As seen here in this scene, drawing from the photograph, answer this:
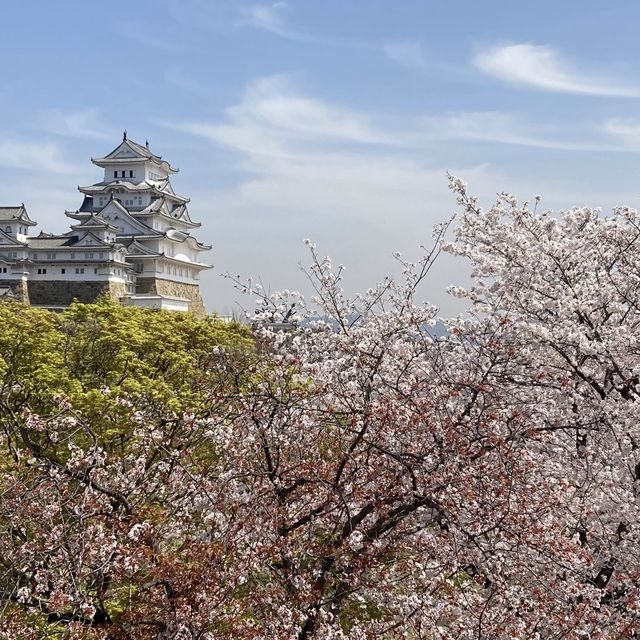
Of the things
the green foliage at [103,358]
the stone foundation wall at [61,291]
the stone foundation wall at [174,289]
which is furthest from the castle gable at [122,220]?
the green foliage at [103,358]

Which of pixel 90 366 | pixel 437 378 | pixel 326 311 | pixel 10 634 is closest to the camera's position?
pixel 10 634

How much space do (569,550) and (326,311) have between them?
3.49 m

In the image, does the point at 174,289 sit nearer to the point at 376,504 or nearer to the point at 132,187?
the point at 132,187

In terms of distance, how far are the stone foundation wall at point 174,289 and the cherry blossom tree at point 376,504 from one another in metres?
38.2

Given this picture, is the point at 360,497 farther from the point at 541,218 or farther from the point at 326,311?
the point at 541,218

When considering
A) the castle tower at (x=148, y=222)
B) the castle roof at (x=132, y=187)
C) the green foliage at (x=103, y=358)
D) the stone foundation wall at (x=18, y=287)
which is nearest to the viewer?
the green foliage at (x=103, y=358)

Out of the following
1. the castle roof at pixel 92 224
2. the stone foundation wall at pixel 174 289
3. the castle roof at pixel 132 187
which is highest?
the castle roof at pixel 132 187

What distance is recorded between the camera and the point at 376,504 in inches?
237

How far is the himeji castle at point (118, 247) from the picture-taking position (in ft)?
147

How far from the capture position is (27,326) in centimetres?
2050

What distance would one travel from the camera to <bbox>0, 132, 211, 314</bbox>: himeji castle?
1764 inches

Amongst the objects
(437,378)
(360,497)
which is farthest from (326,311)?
(360,497)

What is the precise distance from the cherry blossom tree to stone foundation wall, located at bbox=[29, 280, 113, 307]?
3825cm

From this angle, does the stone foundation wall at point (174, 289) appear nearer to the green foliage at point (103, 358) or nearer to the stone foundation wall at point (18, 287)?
the stone foundation wall at point (18, 287)
